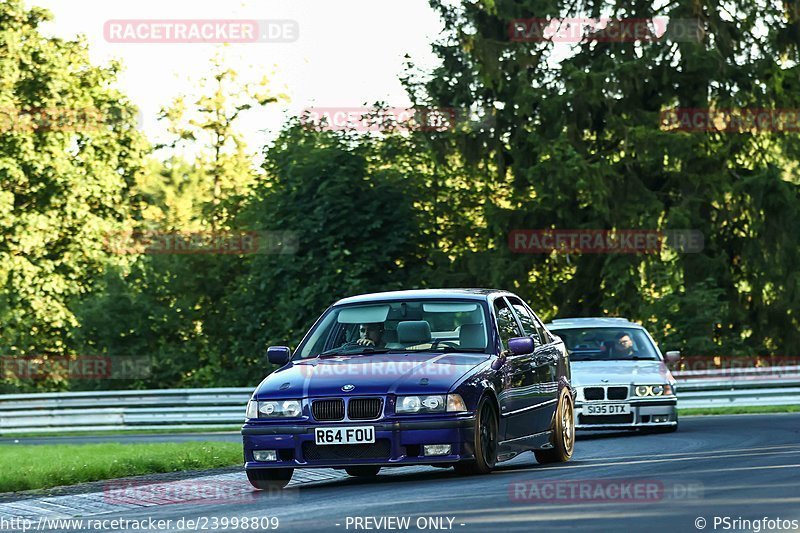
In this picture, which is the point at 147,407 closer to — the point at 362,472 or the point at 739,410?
the point at 739,410

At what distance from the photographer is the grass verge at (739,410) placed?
97.1 ft

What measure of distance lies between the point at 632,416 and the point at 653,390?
18.9 inches

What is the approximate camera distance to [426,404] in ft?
40.2

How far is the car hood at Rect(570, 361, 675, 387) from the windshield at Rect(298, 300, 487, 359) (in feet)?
21.3

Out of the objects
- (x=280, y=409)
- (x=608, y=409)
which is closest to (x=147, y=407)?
(x=608, y=409)

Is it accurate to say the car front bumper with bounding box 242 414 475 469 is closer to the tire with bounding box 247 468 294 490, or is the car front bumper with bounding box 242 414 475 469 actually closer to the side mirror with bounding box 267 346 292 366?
the tire with bounding box 247 468 294 490

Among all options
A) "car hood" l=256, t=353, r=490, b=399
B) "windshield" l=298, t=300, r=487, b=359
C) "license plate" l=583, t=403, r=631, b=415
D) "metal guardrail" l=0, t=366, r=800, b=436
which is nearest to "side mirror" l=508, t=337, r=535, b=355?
"windshield" l=298, t=300, r=487, b=359

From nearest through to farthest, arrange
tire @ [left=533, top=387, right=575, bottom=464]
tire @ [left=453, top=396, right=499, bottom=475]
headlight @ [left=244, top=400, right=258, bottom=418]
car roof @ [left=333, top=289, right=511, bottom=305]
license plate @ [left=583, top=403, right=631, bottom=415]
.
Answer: tire @ [left=453, top=396, right=499, bottom=475] → headlight @ [left=244, top=400, right=258, bottom=418] → car roof @ [left=333, top=289, right=511, bottom=305] → tire @ [left=533, top=387, right=575, bottom=464] → license plate @ [left=583, top=403, right=631, bottom=415]

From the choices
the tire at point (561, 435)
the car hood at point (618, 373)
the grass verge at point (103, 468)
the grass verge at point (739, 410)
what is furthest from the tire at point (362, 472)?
the grass verge at point (739, 410)

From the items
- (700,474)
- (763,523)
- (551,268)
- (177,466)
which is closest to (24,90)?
(551,268)

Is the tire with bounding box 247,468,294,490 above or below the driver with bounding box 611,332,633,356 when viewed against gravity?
below

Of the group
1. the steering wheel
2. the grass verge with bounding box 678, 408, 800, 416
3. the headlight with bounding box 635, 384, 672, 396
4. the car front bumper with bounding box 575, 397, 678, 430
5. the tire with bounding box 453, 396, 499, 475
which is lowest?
the grass verge with bounding box 678, 408, 800, 416

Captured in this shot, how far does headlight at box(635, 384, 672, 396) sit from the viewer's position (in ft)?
65.7

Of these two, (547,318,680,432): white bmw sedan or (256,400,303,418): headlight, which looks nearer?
(256,400,303,418): headlight
